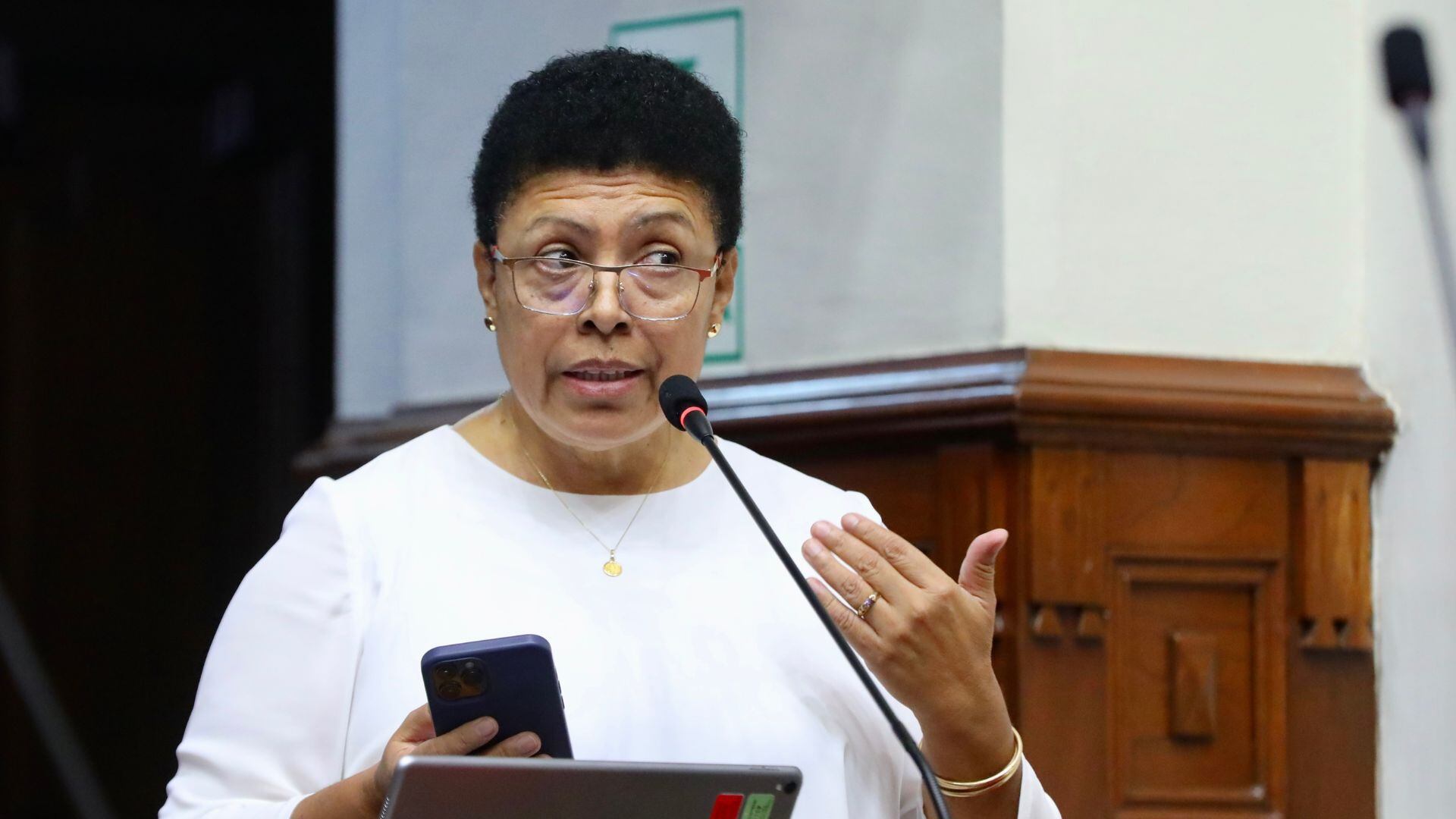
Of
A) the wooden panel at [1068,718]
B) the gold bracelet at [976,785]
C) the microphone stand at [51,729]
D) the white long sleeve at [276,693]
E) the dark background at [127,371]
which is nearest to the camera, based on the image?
the microphone stand at [51,729]

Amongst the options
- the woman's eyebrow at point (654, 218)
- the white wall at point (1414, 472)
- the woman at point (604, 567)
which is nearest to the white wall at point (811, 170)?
the white wall at point (1414, 472)

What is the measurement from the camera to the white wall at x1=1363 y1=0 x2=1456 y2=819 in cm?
245

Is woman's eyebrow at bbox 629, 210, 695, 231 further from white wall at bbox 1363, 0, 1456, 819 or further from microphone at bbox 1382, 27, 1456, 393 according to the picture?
white wall at bbox 1363, 0, 1456, 819

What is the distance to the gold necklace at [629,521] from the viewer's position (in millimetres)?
1749

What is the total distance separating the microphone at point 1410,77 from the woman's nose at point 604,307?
0.75 metres

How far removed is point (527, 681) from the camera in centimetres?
137

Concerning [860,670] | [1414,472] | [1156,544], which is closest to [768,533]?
[860,670]

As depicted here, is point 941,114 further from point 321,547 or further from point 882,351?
point 321,547

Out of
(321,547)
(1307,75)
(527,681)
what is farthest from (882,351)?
(527,681)

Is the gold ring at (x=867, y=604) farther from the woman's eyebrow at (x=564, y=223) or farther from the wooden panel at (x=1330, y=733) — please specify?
the wooden panel at (x=1330, y=733)

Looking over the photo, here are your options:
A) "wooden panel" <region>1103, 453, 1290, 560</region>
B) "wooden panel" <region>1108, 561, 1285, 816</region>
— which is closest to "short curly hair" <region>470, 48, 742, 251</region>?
"wooden panel" <region>1103, 453, 1290, 560</region>

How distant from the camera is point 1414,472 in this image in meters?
2.49

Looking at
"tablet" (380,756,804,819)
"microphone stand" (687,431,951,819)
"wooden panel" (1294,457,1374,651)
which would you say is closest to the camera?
"tablet" (380,756,804,819)

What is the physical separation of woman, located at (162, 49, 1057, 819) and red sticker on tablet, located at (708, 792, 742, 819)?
241 mm
